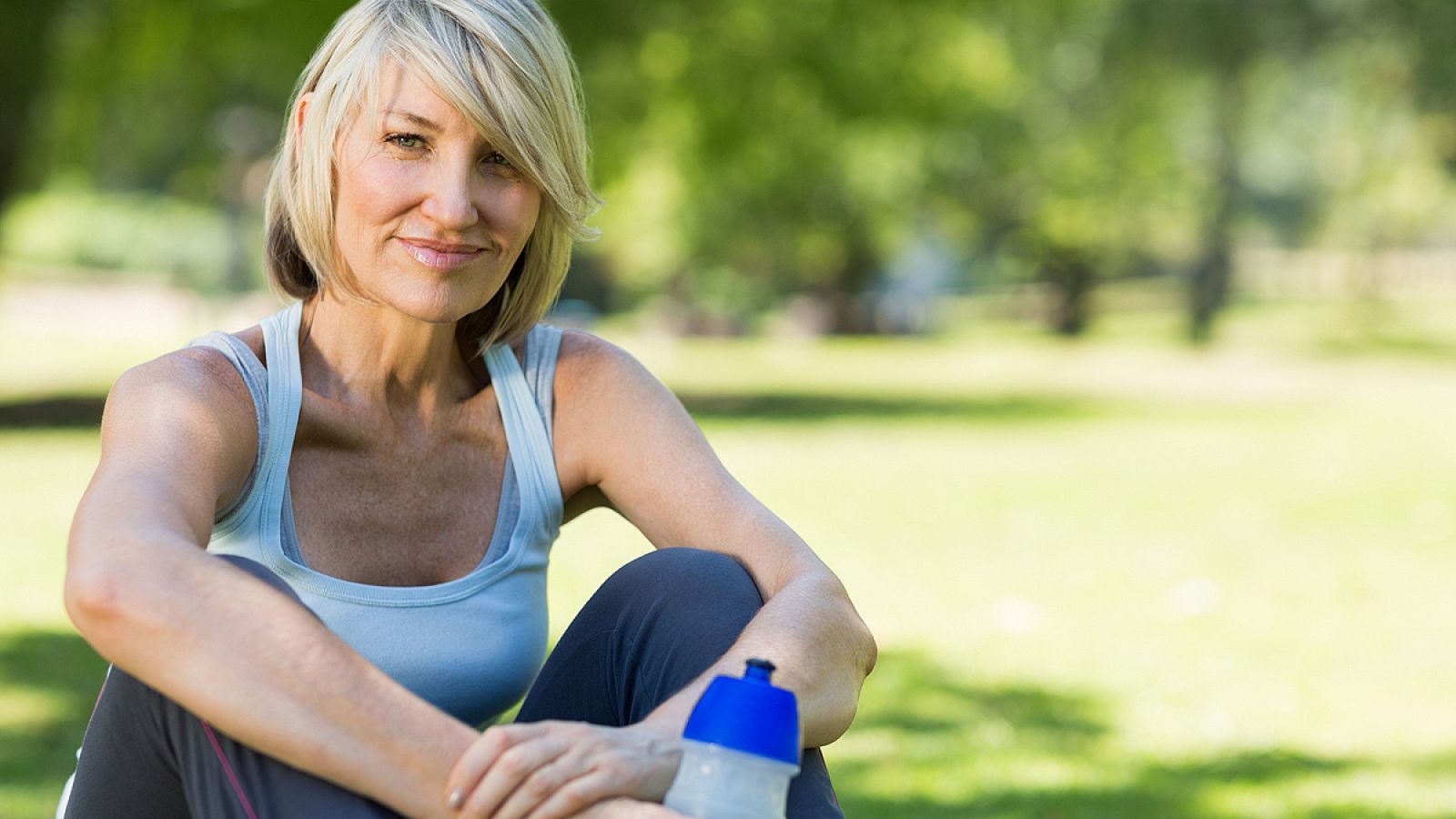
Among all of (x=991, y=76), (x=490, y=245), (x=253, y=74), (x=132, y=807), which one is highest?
(x=991, y=76)

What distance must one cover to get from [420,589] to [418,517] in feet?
0.62

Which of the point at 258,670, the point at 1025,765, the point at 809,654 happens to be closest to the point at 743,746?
the point at 809,654

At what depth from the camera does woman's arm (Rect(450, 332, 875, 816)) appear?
76.2 inches

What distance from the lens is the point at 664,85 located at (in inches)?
664

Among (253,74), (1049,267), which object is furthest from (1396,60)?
(253,74)

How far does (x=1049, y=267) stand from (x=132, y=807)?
36.7m

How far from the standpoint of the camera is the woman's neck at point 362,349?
2449 millimetres

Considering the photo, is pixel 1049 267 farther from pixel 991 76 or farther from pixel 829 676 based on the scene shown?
pixel 829 676

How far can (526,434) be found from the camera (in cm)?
254

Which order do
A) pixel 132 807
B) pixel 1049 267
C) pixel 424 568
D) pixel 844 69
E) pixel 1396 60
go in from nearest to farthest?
pixel 132 807 → pixel 424 568 → pixel 844 69 → pixel 1396 60 → pixel 1049 267

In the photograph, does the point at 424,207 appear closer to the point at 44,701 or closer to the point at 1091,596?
the point at 44,701

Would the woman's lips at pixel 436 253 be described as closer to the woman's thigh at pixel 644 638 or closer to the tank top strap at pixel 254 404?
the tank top strap at pixel 254 404

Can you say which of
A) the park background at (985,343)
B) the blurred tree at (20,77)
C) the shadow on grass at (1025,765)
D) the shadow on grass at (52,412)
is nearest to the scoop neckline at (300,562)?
the park background at (985,343)

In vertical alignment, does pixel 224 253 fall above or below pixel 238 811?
above
